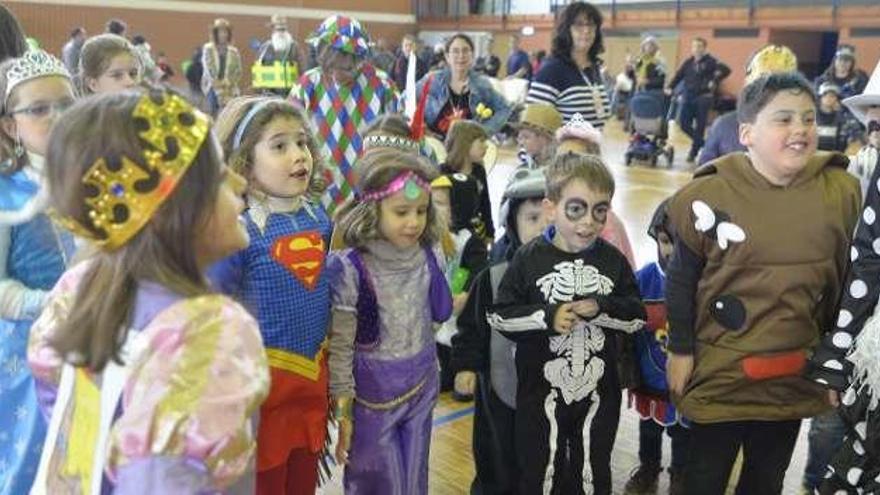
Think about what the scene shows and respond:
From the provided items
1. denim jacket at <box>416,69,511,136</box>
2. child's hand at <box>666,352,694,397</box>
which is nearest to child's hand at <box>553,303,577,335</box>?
child's hand at <box>666,352,694,397</box>

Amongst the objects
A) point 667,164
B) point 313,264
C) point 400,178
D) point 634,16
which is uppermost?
point 634,16

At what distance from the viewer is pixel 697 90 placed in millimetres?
12164

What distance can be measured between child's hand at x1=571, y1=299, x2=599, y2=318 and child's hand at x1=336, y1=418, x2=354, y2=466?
69 cm

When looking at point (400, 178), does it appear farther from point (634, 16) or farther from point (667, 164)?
point (634, 16)

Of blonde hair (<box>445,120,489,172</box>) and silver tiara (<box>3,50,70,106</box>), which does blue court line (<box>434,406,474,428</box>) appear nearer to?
blonde hair (<box>445,120,489,172</box>)

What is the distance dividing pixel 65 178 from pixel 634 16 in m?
18.4

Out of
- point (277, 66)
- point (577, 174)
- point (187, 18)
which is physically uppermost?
point (187, 18)

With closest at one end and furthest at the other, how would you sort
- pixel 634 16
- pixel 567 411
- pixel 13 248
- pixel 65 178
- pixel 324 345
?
pixel 65 178 < pixel 13 248 < pixel 324 345 < pixel 567 411 < pixel 634 16

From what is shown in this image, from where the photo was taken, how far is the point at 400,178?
2.15m

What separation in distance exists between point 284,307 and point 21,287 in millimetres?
606

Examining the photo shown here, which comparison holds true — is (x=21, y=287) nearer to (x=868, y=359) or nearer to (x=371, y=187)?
(x=371, y=187)

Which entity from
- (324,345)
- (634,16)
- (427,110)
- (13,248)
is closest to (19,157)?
(13,248)

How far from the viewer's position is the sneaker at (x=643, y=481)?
2908 mm

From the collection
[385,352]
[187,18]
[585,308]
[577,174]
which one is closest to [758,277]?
[585,308]
